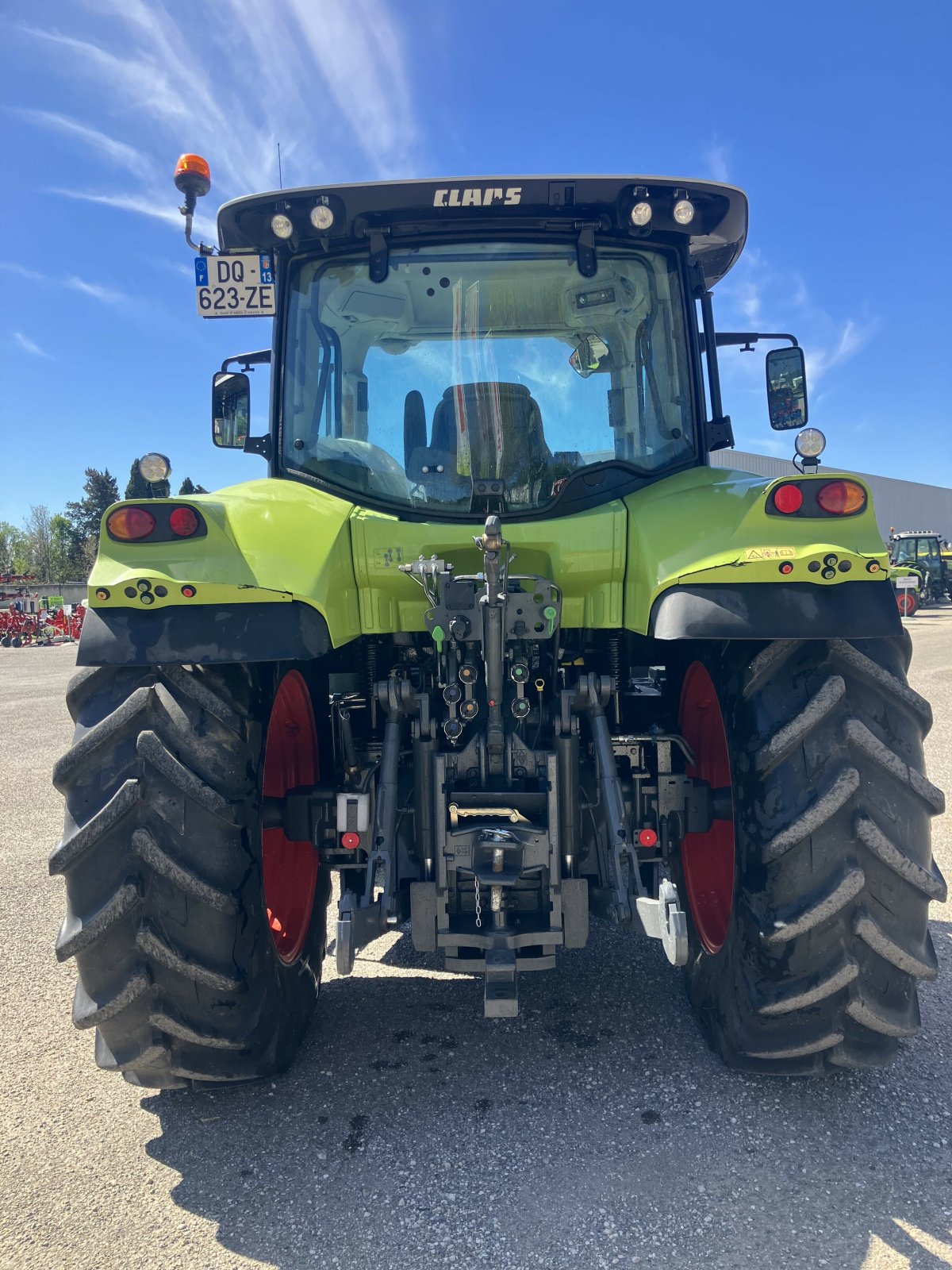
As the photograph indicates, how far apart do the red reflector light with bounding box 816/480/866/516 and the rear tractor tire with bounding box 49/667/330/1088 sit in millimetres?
1650

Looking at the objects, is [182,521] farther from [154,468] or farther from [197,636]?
[154,468]

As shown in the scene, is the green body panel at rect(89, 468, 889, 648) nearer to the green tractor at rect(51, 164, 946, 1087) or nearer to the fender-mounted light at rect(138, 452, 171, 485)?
the green tractor at rect(51, 164, 946, 1087)

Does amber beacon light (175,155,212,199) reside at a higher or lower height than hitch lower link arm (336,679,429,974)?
higher

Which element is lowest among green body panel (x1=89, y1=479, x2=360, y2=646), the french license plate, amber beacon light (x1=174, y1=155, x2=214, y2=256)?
green body panel (x1=89, y1=479, x2=360, y2=646)

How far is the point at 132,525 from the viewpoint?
2285 millimetres

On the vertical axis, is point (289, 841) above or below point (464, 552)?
below

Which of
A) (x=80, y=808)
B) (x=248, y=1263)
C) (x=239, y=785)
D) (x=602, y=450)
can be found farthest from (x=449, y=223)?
(x=248, y=1263)

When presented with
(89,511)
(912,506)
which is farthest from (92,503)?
(912,506)

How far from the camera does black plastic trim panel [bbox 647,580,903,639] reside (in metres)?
2.16

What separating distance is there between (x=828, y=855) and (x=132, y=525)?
6.71 feet

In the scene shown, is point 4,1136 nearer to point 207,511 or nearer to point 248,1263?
point 248,1263

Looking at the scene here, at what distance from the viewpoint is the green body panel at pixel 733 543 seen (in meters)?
2.18

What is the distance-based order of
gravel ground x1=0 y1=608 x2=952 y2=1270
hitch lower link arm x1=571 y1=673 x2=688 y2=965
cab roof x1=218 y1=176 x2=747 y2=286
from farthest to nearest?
cab roof x1=218 y1=176 x2=747 y2=286, hitch lower link arm x1=571 y1=673 x2=688 y2=965, gravel ground x1=0 y1=608 x2=952 y2=1270

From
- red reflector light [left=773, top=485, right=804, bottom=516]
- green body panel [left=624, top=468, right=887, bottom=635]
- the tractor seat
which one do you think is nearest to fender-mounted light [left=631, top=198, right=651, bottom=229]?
the tractor seat
